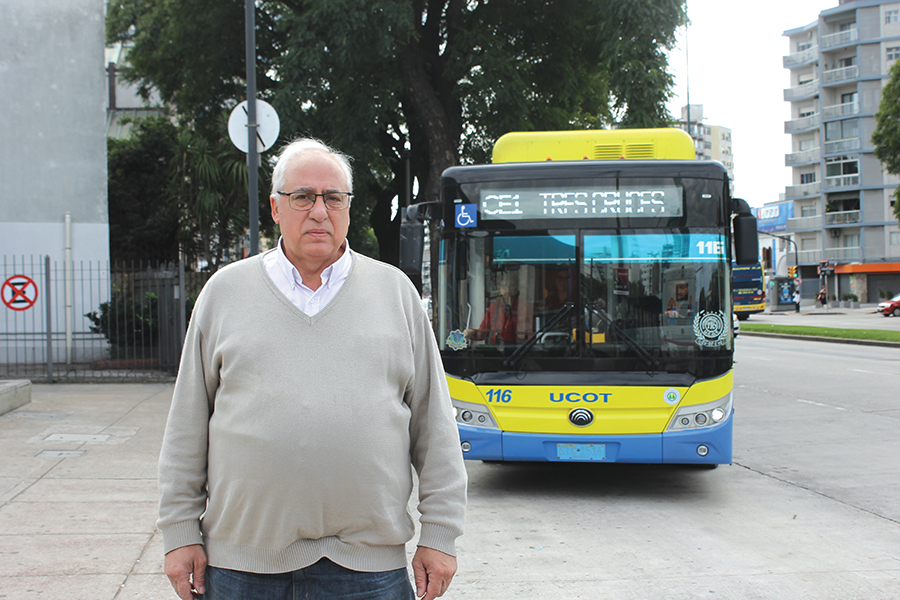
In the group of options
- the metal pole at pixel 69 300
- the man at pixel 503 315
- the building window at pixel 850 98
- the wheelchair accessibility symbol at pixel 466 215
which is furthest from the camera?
the building window at pixel 850 98

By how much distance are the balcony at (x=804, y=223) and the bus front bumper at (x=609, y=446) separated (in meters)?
72.4

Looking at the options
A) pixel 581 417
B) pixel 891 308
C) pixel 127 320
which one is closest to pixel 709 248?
pixel 581 417

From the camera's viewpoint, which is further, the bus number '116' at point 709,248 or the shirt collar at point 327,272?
the bus number '116' at point 709,248

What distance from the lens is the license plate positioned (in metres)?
6.83

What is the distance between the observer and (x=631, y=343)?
691 cm

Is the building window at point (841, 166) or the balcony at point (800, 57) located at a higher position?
the balcony at point (800, 57)

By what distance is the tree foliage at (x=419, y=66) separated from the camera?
50.8 ft

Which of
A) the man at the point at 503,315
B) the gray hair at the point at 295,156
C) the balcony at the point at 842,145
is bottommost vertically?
the man at the point at 503,315

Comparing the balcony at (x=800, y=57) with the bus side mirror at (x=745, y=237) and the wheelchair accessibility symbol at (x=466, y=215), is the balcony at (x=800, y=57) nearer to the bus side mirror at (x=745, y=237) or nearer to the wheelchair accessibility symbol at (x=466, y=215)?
the bus side mirror at (x=745, y=237)

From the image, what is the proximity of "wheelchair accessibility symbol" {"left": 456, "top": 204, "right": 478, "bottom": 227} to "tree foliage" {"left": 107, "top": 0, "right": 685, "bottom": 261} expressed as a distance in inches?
349

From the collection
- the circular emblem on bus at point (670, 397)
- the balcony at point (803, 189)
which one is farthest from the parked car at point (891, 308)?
the circular emblem on bus at point (670, 397)

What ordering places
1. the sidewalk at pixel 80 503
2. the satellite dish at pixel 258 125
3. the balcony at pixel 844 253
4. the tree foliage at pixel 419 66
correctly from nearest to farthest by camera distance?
1. the sidewalk at pixel 80 503
2. the satellite dish at pixel 258 125
3. the tree foliage at pixel 419 66
4. the balcony at pixel 844 253

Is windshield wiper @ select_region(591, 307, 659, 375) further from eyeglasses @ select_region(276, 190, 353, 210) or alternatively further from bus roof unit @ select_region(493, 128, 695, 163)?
eyeglasses @ select_region(276, 190, 353, 210)

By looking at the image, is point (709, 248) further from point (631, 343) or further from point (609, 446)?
point (609, 446)
